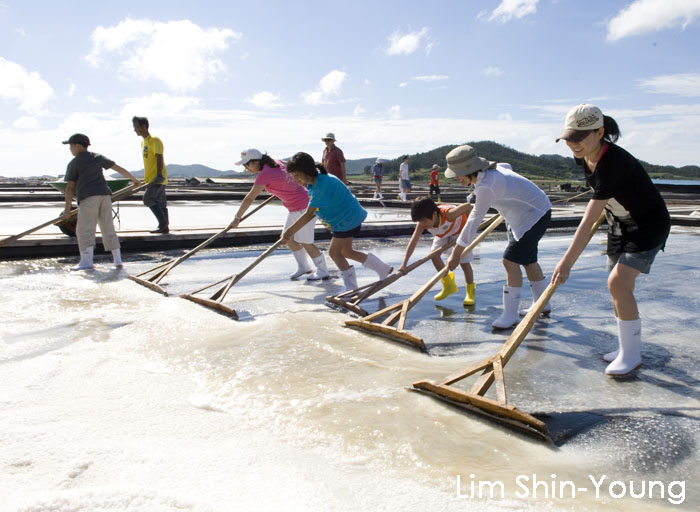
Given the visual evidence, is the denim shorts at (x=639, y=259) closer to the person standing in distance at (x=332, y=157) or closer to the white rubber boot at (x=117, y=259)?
the white rubber boot at (x=117, y=259)

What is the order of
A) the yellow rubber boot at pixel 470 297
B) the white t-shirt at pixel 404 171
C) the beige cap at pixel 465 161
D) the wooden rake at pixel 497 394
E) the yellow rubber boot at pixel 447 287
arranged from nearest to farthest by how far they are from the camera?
the wooden rake at pixel 497 394 → the beige cap at pixel 465 161 → the yellow rubber boot at pixel 470 297 → the yellow rubber boot at pixel 447 287 → the white t-shirt at pixel 404 171

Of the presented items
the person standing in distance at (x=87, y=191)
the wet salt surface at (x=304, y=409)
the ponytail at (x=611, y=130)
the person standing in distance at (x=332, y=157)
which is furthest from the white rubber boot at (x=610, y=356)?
the person standing in distance at (x=332, y=157)

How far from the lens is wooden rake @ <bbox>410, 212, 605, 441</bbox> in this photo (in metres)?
2.51

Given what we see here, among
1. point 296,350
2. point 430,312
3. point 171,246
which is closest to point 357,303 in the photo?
point 430,312

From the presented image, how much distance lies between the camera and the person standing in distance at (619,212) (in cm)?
309

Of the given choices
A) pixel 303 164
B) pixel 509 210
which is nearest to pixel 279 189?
pixel 303 164

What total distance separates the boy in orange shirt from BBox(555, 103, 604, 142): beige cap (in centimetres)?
218

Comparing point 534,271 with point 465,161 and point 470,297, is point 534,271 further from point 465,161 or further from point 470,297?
point 465,161

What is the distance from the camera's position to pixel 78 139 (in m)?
7.00

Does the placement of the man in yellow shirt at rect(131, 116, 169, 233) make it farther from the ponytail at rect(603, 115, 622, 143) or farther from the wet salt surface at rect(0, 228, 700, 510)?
the ponytail at rect(603, 115, 622, 143)

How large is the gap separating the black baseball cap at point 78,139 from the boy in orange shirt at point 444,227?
14.5ft

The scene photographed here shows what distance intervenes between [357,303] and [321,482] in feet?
9.90

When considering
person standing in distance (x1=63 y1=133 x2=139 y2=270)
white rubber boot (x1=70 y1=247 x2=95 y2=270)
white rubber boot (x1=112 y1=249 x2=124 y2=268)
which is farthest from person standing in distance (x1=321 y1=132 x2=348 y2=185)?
white rubber boot (x1=70 y1=247 x2=95 y2=270)

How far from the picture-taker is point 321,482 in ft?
6.99
